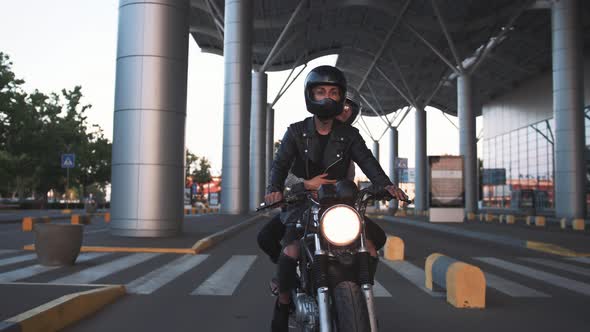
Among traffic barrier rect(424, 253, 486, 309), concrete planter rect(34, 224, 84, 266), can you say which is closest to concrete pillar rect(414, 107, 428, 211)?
concrete planter rect(34, 224, 84, 266)

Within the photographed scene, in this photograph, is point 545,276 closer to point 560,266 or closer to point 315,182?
point 560,266

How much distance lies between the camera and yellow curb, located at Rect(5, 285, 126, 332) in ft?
15.1

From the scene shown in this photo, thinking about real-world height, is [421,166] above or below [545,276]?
above

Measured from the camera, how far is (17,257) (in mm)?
10438

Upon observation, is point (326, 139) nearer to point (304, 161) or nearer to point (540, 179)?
point (304, 161)

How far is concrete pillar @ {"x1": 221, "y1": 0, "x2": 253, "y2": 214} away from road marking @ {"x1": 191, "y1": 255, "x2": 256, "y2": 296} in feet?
77.6

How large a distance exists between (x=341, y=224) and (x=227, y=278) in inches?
221

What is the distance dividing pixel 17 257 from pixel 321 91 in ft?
29.0

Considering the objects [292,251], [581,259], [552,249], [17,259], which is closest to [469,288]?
[292,251]

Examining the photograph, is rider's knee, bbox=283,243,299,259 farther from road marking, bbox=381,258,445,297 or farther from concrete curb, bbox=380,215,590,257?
concrete curb, bbox=380,215,590,257

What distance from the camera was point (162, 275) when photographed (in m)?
8.55

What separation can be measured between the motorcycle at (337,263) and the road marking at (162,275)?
14.3 ft

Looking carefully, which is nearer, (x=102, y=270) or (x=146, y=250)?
(x=102, y=270)

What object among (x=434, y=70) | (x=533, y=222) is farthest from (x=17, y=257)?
(x=434, y=70)
